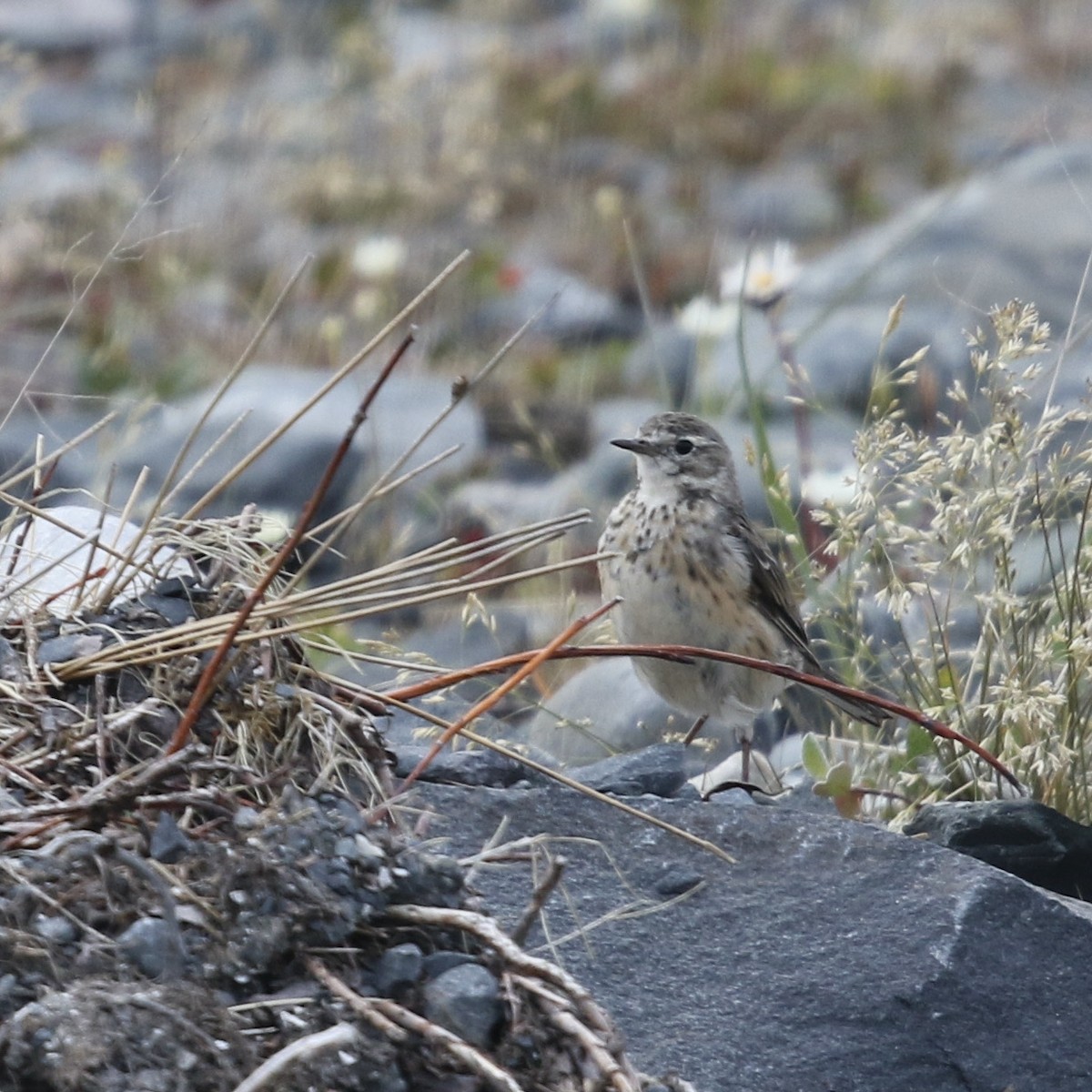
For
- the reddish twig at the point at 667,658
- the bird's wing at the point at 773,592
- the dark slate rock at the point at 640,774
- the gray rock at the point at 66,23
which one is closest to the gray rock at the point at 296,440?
the bird's wing at the point at 773,592

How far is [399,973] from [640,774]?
1.36 m

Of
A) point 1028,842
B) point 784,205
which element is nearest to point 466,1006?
point 1028,842

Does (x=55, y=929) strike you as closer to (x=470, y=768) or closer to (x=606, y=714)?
(x=470, y=768)

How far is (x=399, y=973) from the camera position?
2.93 meters

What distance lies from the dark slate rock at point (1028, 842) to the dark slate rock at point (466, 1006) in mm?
1487

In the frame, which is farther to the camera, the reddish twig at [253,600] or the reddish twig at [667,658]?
the reddish twig at [667,658]

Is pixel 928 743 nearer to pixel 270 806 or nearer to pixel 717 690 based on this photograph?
pixel 717 690

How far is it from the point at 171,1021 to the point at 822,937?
54.3 inches

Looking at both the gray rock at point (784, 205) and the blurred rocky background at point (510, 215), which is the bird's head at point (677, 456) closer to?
the blurred rocky background at point (510, 215)

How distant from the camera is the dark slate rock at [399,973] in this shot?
2.92m

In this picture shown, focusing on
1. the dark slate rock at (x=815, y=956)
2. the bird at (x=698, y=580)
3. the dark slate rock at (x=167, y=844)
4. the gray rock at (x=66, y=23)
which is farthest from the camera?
the gray rock at (x=66, y=23)

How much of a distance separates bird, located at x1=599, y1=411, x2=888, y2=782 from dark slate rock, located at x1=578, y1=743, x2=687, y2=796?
1.32 metres

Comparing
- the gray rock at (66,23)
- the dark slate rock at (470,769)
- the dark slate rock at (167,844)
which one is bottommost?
the dark slate rock at (470,769)

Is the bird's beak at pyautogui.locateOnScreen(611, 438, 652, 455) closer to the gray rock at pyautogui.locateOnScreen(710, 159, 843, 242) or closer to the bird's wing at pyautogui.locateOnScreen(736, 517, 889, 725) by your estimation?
the bird's wing at pyautogui.locateOnScreen(736, 517, 889, 725)
